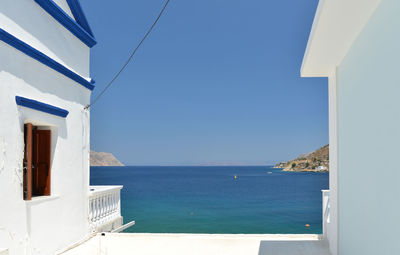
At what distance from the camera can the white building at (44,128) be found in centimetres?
401

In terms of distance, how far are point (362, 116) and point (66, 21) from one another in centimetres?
450

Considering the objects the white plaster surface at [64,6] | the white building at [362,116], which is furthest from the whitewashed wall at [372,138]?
the white plaster surface at [64,6]

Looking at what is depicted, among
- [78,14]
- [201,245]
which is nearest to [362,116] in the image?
[201,245]

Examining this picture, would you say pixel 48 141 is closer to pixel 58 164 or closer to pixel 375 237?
pixel 58 164

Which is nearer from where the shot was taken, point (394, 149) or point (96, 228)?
point (394, 149)

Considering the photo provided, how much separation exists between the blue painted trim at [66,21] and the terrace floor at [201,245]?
3.56 m

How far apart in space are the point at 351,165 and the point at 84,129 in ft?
14.4

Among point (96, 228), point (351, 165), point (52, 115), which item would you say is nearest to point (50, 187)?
point (52, 115)

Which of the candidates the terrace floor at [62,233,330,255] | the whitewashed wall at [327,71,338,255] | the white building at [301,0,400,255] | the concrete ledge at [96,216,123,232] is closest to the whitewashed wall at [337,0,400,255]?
the white building at [301,0,400,255]

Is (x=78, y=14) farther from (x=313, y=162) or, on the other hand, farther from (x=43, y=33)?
(x=313, y=162)

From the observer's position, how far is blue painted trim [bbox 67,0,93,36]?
5.62 meters

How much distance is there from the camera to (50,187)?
5062mm

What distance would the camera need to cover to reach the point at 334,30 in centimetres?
363

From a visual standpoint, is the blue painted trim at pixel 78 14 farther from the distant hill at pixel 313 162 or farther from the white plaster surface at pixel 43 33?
the distant hill at pixel 313 162
